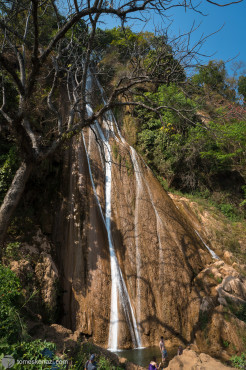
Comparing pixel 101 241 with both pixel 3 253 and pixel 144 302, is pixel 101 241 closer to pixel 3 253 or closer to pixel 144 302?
pixel 144 302

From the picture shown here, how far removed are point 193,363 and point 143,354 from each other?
1836 mm

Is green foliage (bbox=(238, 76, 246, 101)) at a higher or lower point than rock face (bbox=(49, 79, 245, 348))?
higher

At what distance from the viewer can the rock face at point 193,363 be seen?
230 inches

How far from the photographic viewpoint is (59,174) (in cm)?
1116

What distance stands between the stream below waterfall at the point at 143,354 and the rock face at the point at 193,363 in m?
0.73

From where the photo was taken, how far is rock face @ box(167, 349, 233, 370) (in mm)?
5844

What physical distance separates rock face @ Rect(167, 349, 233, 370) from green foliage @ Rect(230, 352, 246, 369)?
1011 mm

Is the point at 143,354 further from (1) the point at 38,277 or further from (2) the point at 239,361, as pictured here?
(1) the point at 38,277

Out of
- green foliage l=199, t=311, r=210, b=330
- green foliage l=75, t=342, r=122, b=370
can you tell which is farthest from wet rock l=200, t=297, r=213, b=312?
green foliage l=75, t=342, r=122, b=370

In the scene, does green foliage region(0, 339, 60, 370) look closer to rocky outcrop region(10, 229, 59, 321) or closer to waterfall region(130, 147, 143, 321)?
rocky outcrop region(10, 229, 59, 321)

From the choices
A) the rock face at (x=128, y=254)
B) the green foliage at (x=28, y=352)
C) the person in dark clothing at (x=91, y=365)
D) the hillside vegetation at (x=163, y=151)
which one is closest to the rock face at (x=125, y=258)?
the rock face at (x=128, y=254)

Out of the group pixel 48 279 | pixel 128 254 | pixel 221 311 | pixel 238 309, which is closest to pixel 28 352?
pixel 48 279

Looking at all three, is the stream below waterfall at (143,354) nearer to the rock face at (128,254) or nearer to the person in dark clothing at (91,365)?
the rock face at (128,254)

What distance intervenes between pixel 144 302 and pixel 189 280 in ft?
6.65
